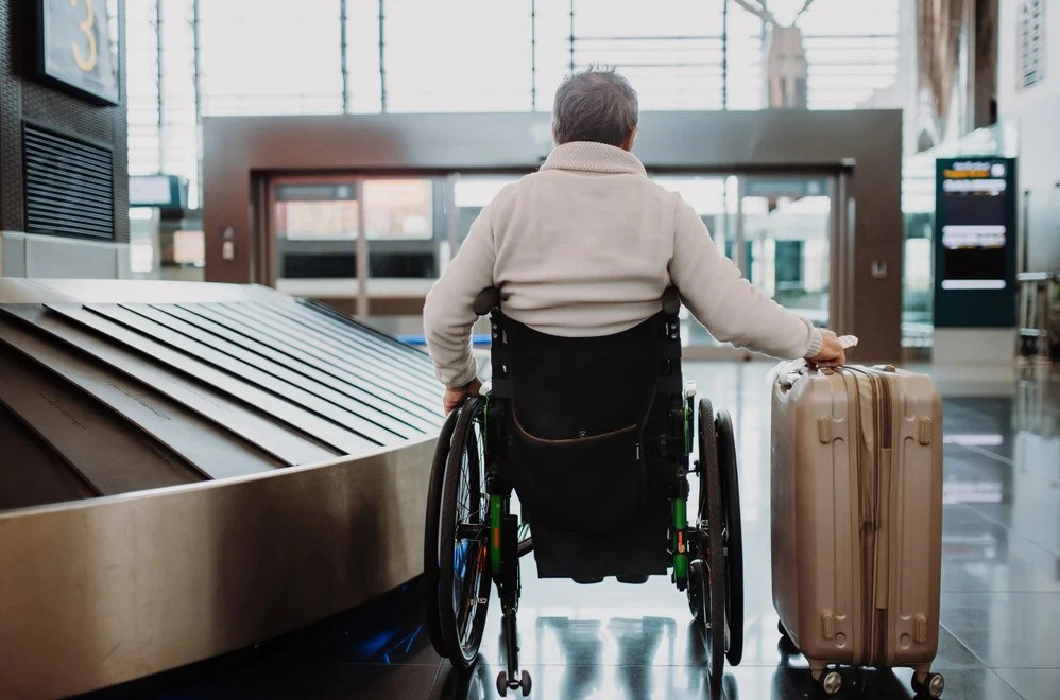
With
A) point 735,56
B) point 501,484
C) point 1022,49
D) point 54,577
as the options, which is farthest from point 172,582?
point 1022,49

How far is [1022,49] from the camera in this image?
1623cm

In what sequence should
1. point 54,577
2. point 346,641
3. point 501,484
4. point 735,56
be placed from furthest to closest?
point 735,56 → point 346,641 → point 501,484 → point 54,577

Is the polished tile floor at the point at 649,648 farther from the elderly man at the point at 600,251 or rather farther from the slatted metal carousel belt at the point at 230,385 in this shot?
the elderly man at the point at 600,251

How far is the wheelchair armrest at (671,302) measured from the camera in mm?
2246

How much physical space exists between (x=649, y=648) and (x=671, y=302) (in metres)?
1.10

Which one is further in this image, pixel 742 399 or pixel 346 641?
pixel 742 399

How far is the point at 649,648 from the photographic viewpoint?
2773mm

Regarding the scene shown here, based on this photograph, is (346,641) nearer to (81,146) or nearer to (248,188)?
(81,146)

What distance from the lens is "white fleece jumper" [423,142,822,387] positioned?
7.34 feet

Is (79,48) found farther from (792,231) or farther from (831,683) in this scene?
(792,231)

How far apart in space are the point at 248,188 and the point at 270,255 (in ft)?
3.78

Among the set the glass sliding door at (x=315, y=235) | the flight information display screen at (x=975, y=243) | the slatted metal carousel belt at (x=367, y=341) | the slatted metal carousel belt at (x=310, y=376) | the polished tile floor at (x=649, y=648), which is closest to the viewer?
the polished tile floor at (x=649, y=648)

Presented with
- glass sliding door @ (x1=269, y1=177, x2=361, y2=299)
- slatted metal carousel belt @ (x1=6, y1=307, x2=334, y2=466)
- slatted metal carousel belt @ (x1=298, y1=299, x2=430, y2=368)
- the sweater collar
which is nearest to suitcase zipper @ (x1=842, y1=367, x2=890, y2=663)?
the sweater collar

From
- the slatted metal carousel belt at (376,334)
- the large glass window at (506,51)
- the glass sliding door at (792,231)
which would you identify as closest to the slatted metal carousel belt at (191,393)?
the slatted metal carousel belt at (376,334)
